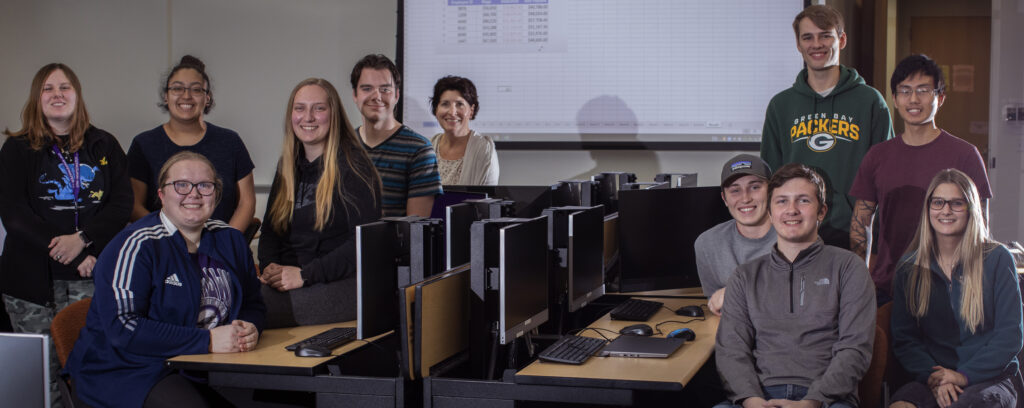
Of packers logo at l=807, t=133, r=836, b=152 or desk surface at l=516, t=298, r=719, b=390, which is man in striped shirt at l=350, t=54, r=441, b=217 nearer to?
desk surface at l=516, t=298, r=719, b=390

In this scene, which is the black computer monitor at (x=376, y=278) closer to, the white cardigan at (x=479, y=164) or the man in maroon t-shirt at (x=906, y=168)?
the man in maroon t-shirt at (x=906, y=168)

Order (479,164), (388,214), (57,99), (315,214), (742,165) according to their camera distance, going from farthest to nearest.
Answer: (479,164) → (388,214) → (57,99) → (742,165) → (315,214)

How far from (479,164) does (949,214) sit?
242cm

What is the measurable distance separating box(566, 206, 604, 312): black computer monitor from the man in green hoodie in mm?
1004

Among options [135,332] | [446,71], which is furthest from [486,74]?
[135,332]

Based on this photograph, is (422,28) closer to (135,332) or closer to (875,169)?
(875,169)

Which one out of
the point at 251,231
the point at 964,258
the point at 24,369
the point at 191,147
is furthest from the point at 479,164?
the point at 24,369

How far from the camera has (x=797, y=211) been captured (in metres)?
2.62

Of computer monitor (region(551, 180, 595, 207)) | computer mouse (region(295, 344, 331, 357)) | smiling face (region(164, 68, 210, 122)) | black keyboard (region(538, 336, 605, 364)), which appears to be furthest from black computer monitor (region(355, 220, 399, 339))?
smiling face (region(164, 68, 210, 122))

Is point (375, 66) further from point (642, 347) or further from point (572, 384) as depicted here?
point (572, 384)

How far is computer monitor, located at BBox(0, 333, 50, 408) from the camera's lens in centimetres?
178

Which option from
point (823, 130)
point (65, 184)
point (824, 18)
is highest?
point (824, 18)

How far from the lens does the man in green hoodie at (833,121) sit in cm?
351

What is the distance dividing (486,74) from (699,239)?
2.58 metres
